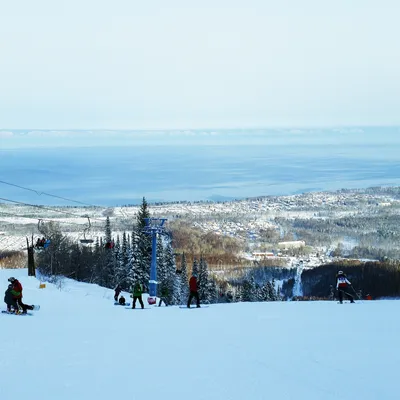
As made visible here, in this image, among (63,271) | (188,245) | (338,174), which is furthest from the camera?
(338,174)

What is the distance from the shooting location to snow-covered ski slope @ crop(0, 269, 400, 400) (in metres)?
6.97

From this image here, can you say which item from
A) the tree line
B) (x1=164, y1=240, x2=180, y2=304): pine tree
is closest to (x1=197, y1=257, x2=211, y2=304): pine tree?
the tree line

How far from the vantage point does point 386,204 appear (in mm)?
132500

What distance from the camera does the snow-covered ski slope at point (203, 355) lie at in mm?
6973

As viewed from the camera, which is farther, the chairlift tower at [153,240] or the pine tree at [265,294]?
the pine tree at [265,294]

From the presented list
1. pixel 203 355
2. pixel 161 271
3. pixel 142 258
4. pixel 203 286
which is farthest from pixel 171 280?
pixel 203 355

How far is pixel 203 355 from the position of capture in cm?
884

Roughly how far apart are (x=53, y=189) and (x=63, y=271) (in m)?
79.4

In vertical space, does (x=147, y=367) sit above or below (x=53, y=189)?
above

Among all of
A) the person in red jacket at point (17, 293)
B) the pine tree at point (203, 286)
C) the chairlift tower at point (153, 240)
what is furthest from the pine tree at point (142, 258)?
the person in red jacket at point (17, 293)

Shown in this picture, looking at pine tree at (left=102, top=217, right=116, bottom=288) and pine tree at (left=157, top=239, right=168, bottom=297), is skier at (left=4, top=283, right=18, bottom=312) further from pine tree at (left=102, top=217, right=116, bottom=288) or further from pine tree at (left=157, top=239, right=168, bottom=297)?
pine tree at (left=102, top=217, right=116, bottom=288)

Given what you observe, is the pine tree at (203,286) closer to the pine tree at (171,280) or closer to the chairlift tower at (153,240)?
the pine tree at (171,280)

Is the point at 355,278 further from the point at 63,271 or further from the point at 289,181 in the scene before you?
the point at 289,181

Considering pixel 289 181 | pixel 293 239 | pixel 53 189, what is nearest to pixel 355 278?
pixel 293 239
